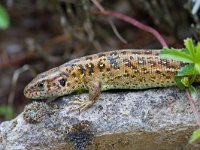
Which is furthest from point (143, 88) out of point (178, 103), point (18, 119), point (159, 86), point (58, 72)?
point (18, 119)

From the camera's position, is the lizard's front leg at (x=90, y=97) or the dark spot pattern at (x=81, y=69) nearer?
the lizard's front leg at (x=90, y=97)

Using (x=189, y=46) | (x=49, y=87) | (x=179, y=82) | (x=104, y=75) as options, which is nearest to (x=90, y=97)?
(x=104, y=75)

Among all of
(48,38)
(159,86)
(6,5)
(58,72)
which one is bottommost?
(159,86)

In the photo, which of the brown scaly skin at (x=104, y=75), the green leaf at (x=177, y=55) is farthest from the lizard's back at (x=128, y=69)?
the green leaf at (x=177, y=55)

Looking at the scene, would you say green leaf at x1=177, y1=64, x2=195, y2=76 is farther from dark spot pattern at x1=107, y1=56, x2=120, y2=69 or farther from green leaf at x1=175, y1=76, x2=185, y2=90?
dark spot pattern at x1=107, y1=56, x2=120, y2=69

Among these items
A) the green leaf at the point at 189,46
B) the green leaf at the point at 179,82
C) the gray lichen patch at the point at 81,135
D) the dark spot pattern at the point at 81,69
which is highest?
the green leaf at the point at 189,46

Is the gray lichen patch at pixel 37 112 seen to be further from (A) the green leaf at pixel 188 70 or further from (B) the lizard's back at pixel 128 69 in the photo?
(A) the green leaf at pixel 188 70

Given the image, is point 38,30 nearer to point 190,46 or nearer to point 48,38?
point 48,38
